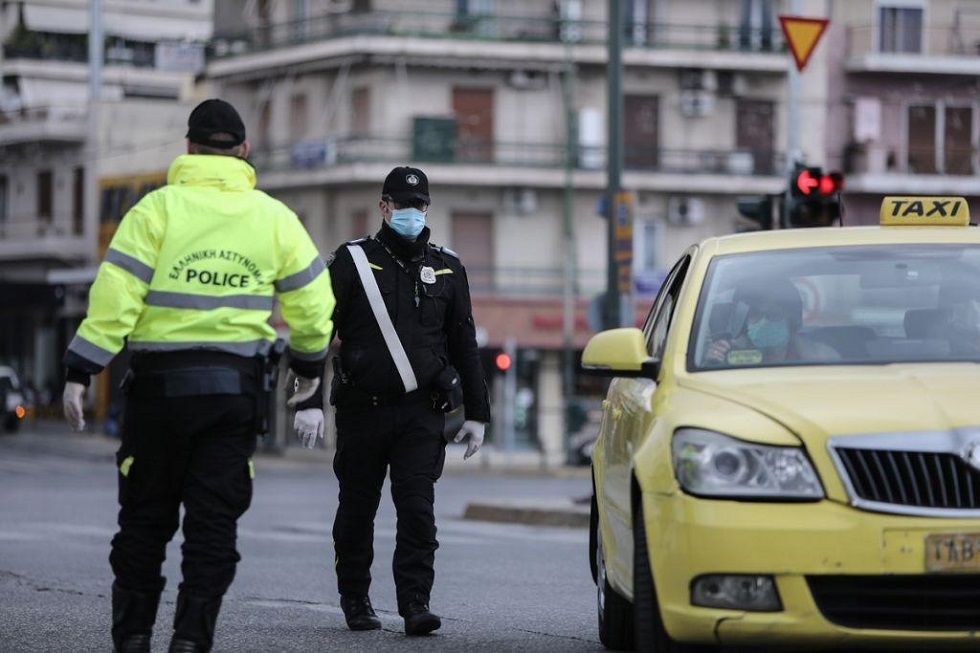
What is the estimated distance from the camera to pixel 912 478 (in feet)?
20.3

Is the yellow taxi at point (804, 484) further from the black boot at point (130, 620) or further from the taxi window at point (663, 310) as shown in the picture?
the black boot at point (130, 620)

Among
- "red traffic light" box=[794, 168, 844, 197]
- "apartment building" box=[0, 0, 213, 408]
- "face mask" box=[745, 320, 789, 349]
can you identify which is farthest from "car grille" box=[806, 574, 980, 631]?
"apartment building" box=[0, 0, 213, 408]

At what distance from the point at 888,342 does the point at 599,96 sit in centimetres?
4629

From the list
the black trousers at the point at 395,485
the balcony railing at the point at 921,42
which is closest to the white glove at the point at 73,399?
the black trousers at the point at 395,485

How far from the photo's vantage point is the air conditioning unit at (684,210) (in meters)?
53.7

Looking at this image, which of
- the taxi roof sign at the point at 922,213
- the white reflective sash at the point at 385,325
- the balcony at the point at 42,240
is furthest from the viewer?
the balcony at the point at 42,240

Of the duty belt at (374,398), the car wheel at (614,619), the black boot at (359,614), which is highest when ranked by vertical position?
the duty belt at (374,398)

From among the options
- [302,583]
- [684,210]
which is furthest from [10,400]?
[302,583]

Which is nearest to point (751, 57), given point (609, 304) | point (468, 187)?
point (468, 187)

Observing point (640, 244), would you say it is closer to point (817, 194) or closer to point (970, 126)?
point (970, 126)

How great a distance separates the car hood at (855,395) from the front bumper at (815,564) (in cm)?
26

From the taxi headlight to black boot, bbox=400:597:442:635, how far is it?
2.75 m

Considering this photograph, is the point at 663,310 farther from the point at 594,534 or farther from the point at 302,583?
the point at 302,583

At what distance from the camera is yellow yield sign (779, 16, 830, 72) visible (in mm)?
19531
